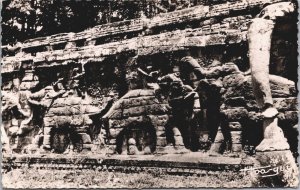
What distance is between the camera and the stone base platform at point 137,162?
6.38m

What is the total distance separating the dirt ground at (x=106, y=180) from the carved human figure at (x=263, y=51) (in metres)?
0.87

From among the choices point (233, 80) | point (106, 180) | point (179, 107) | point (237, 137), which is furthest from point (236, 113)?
point (106, 180)

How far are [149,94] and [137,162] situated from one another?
0.82 meters

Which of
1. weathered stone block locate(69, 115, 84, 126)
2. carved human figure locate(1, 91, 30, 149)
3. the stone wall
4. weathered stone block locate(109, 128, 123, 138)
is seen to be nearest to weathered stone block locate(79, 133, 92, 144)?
the stone wall

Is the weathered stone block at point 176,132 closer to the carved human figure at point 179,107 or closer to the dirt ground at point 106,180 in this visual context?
the carved human figure at point 179,107

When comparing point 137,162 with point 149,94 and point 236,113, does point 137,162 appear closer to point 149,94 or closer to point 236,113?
point 149,94

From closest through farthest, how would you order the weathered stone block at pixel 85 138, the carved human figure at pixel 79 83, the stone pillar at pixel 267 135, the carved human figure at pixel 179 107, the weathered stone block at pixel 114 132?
the stone pillar at pixel 267 135 → the carved human figure at pixel 179 107 → the weathered stone block at pixel 114 132 → the weathered stone block at pixel 85 138 → the carved human figure at pixel 79 83

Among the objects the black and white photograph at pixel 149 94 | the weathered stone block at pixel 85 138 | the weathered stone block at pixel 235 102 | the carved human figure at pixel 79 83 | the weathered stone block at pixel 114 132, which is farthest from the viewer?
the carved human figure at pixel 79 83

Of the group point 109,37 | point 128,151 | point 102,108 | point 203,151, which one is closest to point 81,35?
point 109,37

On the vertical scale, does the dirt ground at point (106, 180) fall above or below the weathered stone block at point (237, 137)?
below

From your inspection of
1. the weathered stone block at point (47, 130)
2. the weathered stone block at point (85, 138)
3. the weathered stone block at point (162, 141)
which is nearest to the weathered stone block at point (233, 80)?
the weathered stone block at point (162, 141)

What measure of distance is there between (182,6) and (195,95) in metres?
1.09

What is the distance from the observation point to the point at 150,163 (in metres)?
6.70

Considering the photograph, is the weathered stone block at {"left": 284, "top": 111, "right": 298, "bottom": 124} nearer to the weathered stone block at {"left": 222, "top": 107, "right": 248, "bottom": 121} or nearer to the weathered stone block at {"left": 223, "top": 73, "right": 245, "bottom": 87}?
the weathered stone block at {"left": 222, "top": 107, "right": 248, "bottom": 121}
